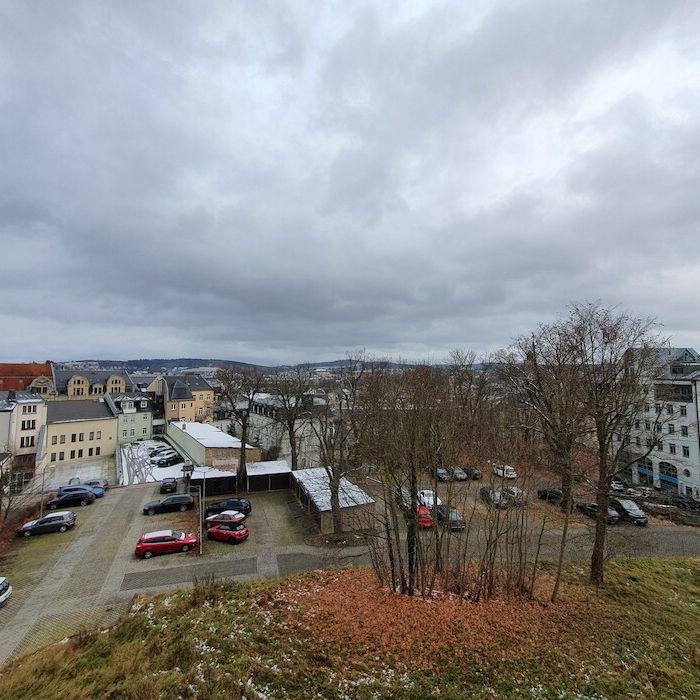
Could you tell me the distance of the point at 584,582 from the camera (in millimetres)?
13914

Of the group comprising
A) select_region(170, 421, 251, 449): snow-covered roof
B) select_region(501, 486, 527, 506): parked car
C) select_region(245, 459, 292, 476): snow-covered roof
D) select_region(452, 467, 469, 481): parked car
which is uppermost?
select_region(501, 486, 527, 506): parked car

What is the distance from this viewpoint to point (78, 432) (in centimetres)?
4188

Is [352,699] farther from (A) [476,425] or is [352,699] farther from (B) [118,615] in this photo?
(A) [476,425]

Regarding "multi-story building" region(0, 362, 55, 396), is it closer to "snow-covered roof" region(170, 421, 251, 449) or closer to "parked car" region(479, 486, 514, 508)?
"snow-covered roof" region(170, 421, 251, 449)

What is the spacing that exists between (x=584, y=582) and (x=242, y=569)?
13.4 m

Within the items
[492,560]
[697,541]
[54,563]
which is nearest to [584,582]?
[492,560]

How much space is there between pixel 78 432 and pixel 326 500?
34800mm

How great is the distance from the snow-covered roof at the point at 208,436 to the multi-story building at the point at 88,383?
3745cm

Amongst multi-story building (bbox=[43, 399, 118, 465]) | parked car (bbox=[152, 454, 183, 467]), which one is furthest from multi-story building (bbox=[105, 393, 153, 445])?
parked car (bbox=[152, 454, 183, 467])

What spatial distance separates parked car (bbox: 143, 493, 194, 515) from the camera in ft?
76.5

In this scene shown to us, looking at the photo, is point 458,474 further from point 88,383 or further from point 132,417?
point 88,383

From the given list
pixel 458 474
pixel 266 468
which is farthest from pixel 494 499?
pixel 266 468

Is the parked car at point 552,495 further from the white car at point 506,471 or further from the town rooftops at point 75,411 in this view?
the town rooftops at point 75,411

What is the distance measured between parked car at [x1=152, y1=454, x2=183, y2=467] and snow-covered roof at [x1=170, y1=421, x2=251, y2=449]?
8.77ft
